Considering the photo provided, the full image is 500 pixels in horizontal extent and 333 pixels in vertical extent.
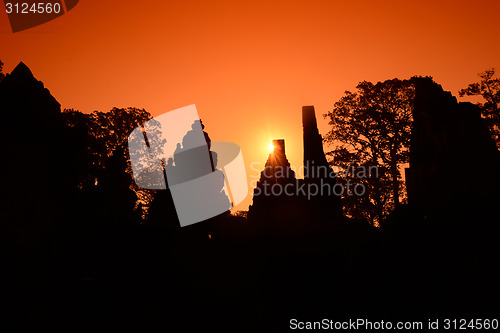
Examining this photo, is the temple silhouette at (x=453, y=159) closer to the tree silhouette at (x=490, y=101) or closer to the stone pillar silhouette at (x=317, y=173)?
the stone pillar silhouette at (x=317, y=173)

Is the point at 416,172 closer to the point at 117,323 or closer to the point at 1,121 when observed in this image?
the point at 117,323

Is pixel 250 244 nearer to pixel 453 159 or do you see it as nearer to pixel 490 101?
pixel 453 159

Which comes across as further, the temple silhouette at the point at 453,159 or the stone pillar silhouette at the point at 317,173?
the stone pillar silhouette at the point at 317,173

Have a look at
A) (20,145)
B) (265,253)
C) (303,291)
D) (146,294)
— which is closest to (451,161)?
(303,291)

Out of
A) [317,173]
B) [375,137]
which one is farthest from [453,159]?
[375,137]

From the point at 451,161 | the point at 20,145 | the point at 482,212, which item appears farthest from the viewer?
the point at 20,145

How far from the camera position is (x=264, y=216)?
13.2m

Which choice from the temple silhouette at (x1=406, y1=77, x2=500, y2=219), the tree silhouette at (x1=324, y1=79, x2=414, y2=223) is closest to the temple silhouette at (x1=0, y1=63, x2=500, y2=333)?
the temple silhouette at (x1=406, y1=77, x2=500, y2=219)

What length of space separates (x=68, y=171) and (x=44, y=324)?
7.86 meters

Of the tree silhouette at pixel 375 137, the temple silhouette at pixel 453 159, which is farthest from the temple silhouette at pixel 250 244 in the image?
the tree silhouette at pixel 375 137

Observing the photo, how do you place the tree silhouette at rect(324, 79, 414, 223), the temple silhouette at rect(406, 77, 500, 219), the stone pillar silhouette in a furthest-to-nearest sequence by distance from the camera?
the tree silhouette at rect(324, 79, 414, 223) → the stone pillar silhouette → the temple silhouette at rect(406, 77, 500, 219)

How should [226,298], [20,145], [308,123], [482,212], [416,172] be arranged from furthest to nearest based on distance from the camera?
[308,123] < [20,145] < [226,298] < [416,172] < [482,212]

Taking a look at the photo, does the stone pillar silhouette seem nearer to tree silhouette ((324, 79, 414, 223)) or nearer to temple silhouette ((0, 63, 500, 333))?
temple silhouette ((0, 63, 500, 333))

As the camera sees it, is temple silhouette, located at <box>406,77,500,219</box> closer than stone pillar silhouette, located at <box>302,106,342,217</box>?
Yes
